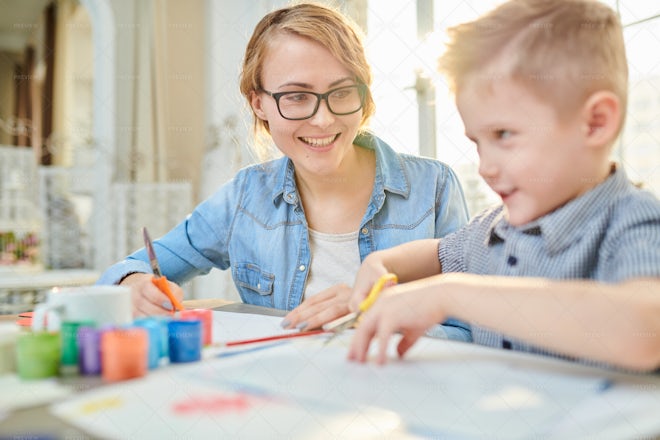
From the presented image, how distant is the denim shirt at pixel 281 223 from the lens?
130cm

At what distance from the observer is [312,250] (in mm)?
1310

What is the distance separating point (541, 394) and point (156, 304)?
639 millimetres

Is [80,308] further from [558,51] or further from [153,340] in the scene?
[558,51]

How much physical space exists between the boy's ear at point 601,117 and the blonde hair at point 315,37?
23.6 inches

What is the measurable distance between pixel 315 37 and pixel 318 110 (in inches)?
6.0

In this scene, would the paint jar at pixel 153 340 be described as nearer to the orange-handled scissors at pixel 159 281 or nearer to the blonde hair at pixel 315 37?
the orange-handled scissors at pixel 159 281

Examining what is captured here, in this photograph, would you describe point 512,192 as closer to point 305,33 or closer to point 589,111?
point 589,111

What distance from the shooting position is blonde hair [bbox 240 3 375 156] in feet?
3.99

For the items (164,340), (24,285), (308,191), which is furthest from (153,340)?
(24,285)

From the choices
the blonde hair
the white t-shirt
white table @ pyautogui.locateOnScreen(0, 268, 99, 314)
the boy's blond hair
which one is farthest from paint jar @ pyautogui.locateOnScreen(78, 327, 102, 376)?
white table @ pyautogui.locateOnScreen(0, 268, 99, 314)

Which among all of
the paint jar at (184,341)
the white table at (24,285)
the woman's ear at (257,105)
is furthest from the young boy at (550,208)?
the white table at (24,285)

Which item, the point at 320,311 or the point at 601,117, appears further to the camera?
the point at 320,311

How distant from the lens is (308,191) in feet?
4.57

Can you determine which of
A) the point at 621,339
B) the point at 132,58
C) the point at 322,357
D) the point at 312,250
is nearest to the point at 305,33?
the point at 312,250
